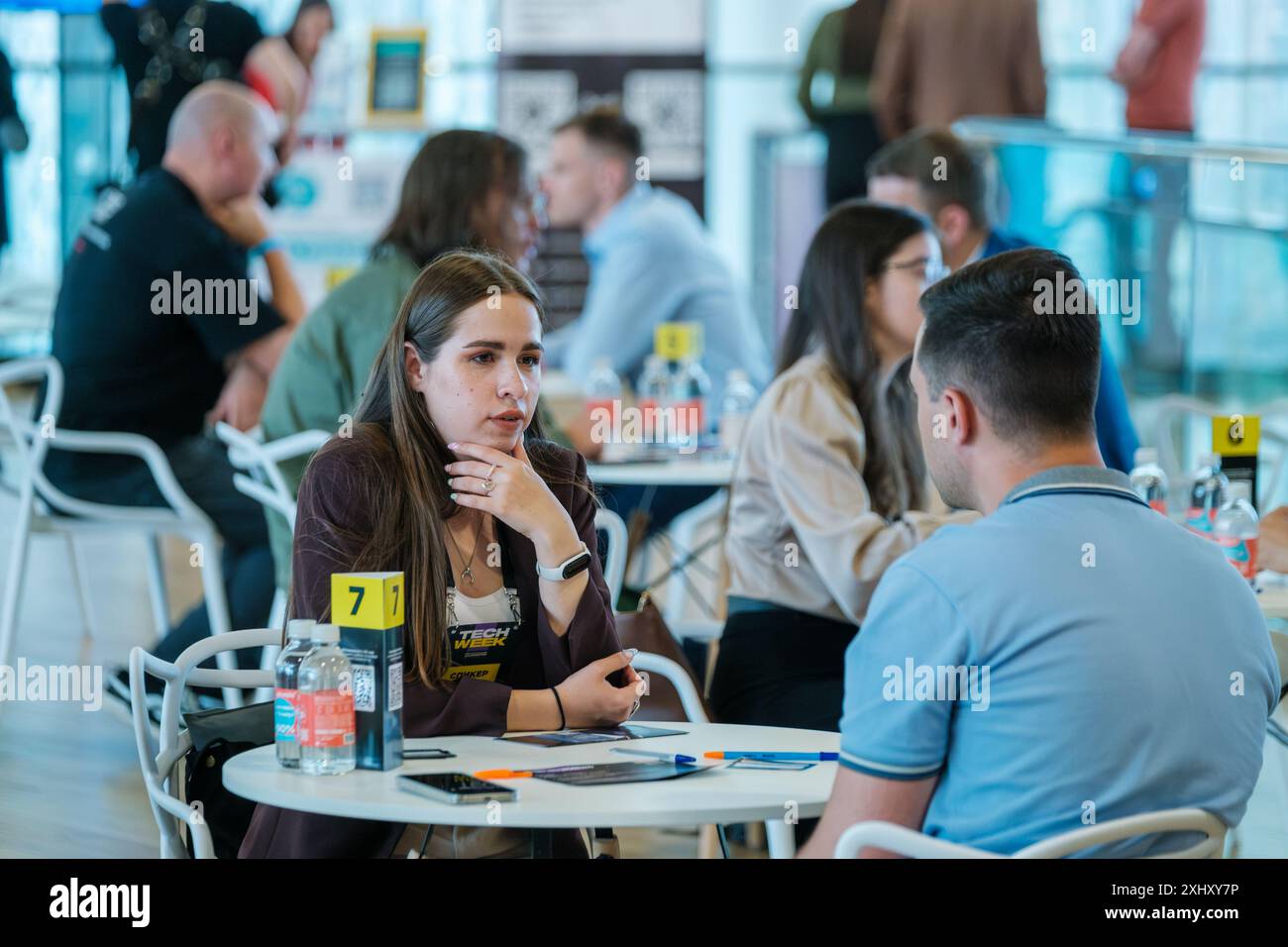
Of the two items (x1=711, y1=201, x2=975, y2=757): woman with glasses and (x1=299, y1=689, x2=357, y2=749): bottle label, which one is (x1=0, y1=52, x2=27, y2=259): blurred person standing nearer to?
(x1=711, y1=201, x2=975, y2=757): woman with glasses

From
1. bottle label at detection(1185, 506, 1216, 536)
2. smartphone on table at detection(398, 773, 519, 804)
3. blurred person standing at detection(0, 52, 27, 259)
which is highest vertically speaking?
blurred person standing at detection(0, 52, 27, 259)

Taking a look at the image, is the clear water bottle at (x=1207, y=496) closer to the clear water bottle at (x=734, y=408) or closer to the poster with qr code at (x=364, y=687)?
the clear water bottle at (x=734, y=408)

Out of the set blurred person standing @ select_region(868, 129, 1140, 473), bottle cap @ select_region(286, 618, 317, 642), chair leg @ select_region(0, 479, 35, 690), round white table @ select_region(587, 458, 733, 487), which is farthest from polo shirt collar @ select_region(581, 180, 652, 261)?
bottle cap @ select_region(286, 618, 317, 642)

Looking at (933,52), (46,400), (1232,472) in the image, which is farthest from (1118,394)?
(933,52)

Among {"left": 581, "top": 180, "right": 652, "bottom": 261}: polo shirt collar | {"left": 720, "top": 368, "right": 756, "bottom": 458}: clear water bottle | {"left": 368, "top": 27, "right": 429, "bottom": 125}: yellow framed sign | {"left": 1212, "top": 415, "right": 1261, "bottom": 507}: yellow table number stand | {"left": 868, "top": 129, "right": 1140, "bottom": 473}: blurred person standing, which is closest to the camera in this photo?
{"left": 1212, "top": 415, "right": 1261, "bottom": 507}: yellow table number stand

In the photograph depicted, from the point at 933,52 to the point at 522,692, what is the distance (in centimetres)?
488

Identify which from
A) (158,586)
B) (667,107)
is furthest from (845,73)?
(158,586)

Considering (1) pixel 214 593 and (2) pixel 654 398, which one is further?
(2) pixel 654 398

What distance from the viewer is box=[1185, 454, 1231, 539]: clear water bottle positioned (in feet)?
9.71

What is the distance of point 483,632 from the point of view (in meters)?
2.22

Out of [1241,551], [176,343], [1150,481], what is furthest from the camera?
[176,343]

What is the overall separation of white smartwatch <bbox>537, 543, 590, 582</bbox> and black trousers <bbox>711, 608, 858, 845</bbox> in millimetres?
746

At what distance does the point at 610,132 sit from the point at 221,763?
12.4ft

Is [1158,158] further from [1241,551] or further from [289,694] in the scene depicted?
[289,694]
